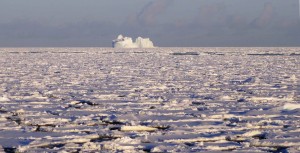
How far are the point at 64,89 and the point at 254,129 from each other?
4945mm

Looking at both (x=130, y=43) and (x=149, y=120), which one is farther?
(x=130, y=43)

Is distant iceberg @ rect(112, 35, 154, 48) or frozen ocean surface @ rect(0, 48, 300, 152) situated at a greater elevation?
distant iceberg @ rect(112, 35, 154, 48)

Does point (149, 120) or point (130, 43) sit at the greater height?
point (130, 43)

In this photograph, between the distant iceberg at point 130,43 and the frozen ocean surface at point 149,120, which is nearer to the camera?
the frozen ocean surface at point 149,120

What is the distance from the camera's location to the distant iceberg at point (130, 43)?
8147 cm

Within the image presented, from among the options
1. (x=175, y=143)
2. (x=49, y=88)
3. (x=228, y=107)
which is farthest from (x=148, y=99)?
(x=175, y=143)

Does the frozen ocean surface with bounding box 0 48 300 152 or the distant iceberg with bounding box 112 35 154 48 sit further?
the distant iceberg with bounding box 112 35 154 48

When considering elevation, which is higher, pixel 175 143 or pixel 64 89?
pixel 64 89

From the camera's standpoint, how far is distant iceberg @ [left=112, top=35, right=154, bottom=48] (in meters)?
81.5

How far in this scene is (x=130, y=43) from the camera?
82.6 metres

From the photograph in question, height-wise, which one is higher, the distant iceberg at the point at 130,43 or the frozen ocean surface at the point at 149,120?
the distant iceberg at the point at 130,43

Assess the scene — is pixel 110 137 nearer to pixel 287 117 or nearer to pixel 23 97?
pixel 287 117

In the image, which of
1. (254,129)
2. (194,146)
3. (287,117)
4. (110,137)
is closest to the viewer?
(194,146)

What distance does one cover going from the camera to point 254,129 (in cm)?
500
